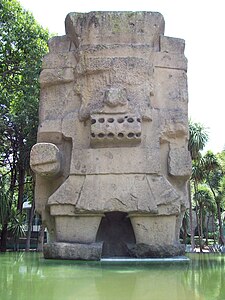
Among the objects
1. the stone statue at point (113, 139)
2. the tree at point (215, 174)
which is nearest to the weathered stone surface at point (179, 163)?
the stone statue at point (113, 139)

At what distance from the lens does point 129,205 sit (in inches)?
254

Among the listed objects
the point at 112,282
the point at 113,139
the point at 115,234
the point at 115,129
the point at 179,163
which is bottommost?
the point at 112,282

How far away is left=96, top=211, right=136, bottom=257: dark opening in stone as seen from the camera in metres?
7.21

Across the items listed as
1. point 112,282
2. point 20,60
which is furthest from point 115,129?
point 20,60

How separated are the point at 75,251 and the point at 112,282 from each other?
2.34 metres

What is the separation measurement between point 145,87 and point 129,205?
211 centimetres

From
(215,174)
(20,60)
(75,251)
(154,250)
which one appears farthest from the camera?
(215,174)

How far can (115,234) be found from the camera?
7469 mm

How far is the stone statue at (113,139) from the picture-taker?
6492 millimetres

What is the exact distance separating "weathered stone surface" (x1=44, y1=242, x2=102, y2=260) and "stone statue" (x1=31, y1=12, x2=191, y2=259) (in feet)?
0.05

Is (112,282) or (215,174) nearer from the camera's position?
(112,282)

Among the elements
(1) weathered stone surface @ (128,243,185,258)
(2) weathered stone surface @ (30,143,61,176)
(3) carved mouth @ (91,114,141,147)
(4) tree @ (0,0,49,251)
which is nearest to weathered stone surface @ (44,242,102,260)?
(1) weathered stone surface @ (128,243,185,258)

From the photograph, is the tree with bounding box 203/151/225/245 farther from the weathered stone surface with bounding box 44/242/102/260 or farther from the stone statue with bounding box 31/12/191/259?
the weathered stone surface with bounding box 44/242/102/260

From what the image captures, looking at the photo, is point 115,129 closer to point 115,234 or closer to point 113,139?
point 113,139
